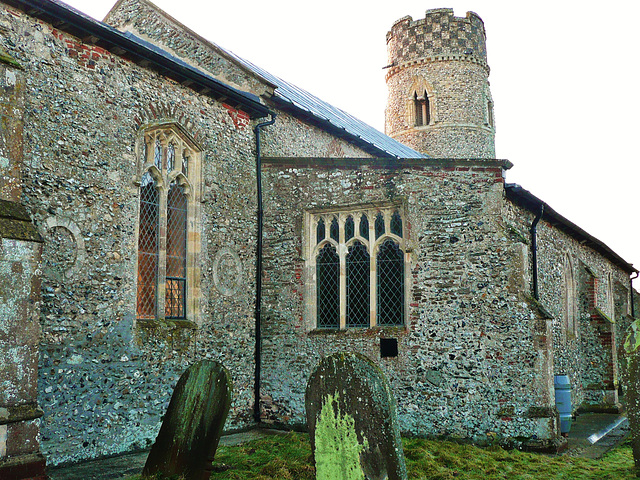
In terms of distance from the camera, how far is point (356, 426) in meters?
5.52

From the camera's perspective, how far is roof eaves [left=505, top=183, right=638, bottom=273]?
36.7 feet

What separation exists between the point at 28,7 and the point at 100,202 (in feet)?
9.01

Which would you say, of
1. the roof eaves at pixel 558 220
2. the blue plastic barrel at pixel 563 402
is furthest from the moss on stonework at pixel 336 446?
the blue plastic barrel at pixel 563 402

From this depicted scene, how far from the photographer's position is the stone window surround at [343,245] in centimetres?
1110

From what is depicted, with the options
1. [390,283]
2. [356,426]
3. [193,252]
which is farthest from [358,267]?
[356,426]

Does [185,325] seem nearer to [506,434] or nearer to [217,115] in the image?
[217,115]


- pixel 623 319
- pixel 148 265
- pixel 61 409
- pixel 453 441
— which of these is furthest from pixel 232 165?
pixel 623 319

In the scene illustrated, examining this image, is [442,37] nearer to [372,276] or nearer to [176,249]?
[372,276]

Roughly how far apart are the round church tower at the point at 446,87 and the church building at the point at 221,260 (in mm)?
17724

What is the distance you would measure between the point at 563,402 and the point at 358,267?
4.47 m

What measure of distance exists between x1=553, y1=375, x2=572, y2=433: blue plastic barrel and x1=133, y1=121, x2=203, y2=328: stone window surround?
665cm

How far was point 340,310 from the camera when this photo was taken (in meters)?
11.6

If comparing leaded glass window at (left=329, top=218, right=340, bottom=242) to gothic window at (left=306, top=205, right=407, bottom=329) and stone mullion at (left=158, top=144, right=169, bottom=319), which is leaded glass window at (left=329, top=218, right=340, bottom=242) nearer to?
gothic window at (left=306, top=205, right=407, bottom=329)

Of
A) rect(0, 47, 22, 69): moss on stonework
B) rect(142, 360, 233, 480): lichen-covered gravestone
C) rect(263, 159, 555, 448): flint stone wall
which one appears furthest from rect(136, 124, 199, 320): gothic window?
rect(142, 360, 233, 480): lichen-covered gravestone
